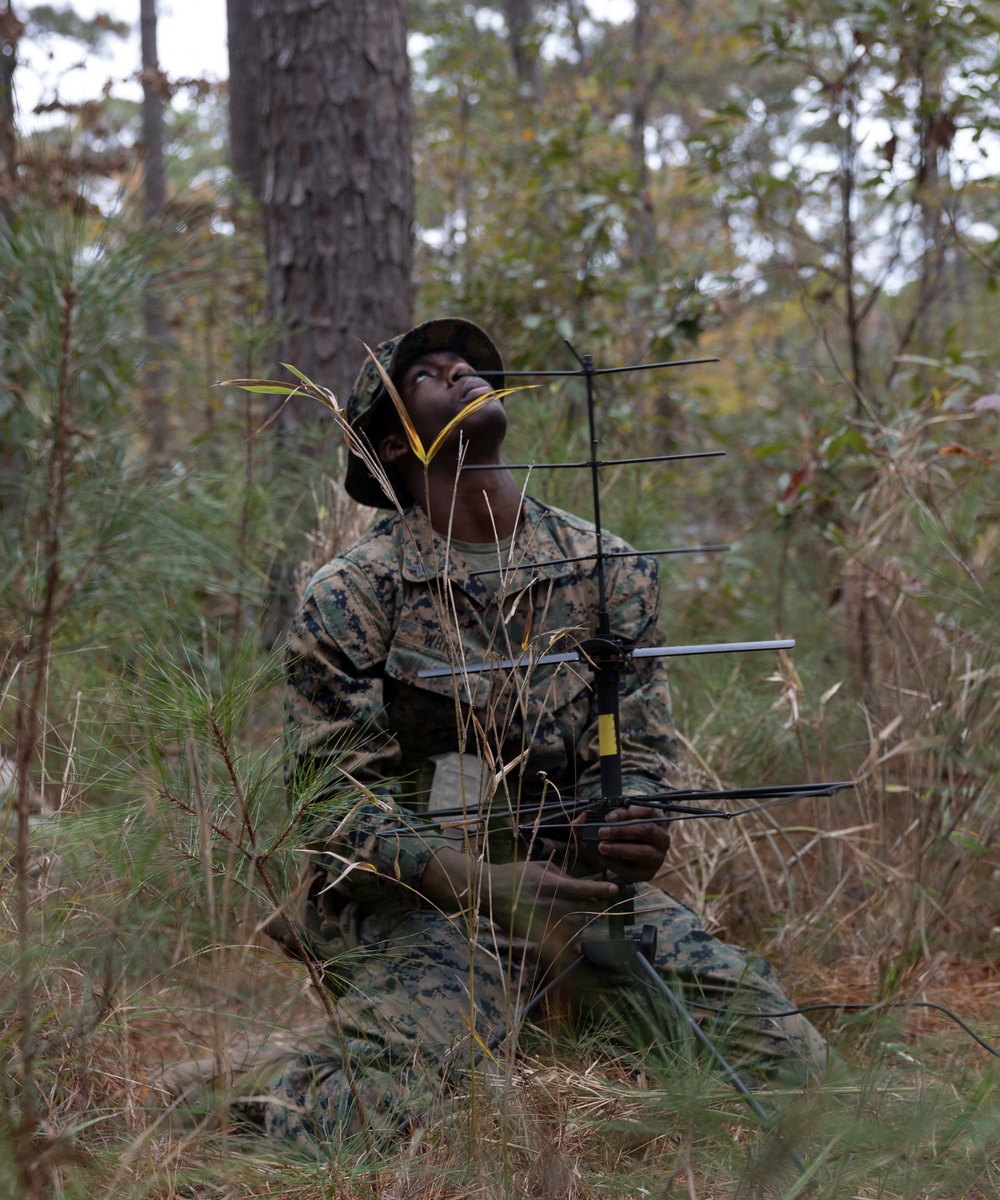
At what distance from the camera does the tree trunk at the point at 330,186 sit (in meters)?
3.77

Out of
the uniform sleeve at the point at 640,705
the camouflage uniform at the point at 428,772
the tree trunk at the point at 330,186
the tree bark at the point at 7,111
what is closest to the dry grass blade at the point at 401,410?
the camouflage uniform at the point at 428,772

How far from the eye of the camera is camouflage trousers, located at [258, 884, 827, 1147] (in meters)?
1.95

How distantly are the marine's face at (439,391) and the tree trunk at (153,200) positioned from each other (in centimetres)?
71

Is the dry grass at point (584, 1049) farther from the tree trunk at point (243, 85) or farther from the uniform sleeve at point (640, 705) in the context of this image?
the tree trunk at point (243, 85)

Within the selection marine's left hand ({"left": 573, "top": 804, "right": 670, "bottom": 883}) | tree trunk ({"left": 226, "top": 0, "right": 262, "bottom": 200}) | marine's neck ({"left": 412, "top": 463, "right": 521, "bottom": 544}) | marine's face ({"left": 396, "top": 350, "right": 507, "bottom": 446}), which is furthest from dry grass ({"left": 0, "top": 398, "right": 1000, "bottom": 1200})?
tree trunk ({"left": 226, "top": 0, "right": 262, "bottom": 200})

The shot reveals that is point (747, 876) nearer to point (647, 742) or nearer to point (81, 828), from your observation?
point (647, 742)

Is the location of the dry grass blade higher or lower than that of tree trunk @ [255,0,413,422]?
lower

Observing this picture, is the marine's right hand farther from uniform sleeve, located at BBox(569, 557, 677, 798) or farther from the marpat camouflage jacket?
uniform sleeve, located at BBox(569, 557, 677, 798)

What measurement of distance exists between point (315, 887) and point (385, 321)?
213 cm

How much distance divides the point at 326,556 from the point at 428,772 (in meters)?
0.86

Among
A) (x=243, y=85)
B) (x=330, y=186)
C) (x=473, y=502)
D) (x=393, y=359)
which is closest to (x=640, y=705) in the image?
(x=473, y=502)

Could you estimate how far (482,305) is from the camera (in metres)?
4.56

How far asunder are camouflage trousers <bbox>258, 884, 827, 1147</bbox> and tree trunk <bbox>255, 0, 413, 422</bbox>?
80.4 inches

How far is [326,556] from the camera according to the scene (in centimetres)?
303
